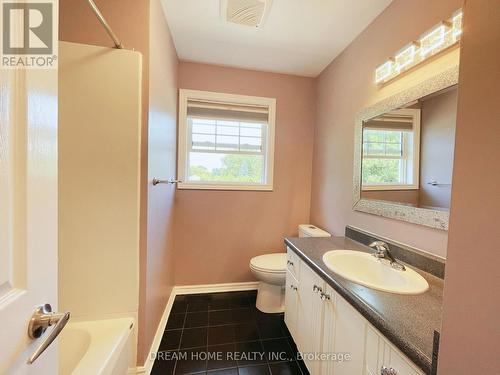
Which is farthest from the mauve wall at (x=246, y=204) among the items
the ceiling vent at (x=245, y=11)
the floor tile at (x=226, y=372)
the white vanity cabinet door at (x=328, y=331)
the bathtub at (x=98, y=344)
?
the white vanity cabinet door at (x=328, y=331)

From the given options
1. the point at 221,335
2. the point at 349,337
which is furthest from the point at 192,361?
the point at 349,337

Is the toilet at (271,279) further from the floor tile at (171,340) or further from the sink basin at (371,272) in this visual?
the floor tile at (171,340)

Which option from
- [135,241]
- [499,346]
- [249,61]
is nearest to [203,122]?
[249,61]

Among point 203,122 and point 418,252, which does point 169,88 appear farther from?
point 418,252

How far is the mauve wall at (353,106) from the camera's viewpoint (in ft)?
3.91

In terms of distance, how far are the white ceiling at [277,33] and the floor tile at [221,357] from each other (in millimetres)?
2432

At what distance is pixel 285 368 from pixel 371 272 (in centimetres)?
87

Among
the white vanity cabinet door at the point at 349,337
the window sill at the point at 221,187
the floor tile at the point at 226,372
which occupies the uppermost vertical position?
the window sill at the point at 221,187

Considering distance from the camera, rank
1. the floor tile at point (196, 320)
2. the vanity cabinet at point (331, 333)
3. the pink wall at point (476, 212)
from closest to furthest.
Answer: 1. the pink wall at point (476, 212)
2. the vanity cabinet at point (331, 333)
3. the floor tile at point (196, 320)

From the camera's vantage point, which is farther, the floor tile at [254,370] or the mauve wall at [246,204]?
the mauve wall at [246,204]

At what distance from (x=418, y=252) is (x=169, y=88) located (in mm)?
2080

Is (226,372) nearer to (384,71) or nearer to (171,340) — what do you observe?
(171,340)

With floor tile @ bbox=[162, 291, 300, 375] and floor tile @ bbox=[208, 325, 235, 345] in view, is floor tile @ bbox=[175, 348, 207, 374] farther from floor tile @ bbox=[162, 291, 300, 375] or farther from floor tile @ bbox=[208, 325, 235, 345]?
floor tile @ bbox=[208, 325, 235, 345]

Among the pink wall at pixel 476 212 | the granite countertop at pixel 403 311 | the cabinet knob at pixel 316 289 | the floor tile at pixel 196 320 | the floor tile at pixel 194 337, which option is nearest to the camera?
the pink wall at pixel 476 212
